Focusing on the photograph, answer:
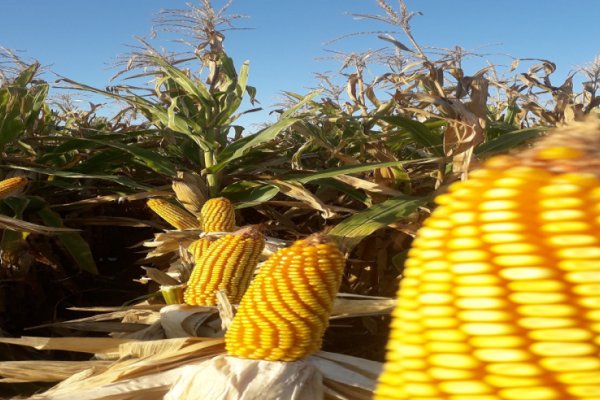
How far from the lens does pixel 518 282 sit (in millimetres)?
703

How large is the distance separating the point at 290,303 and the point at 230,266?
0.78 metres

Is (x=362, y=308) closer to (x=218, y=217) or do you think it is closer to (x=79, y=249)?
(x=218, y=217)

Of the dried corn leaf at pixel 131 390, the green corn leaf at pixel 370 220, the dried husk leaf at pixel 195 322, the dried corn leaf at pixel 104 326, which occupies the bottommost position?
the dried corn leaf at pixel 104 326

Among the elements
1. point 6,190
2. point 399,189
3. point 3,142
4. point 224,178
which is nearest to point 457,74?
point 399,189

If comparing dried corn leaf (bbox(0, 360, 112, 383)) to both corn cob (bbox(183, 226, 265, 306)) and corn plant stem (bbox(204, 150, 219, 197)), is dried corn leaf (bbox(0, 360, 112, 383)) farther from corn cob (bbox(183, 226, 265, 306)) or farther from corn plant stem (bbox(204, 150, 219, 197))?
corn plant stem (bbox(204, 150, 219, 197))

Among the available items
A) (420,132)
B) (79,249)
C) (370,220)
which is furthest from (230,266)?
(79,249)

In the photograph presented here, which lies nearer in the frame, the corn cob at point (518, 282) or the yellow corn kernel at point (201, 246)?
the corn cob at point (518, 282)

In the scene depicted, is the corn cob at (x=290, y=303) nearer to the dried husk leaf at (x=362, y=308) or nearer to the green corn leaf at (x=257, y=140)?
the dried husk leaf at (x=362, y=308)

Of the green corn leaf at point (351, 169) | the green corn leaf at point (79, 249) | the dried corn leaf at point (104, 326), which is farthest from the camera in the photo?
the green corn leaf at point (79, 249)

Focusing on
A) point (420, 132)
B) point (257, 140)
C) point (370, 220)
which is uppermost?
point (257, 140)

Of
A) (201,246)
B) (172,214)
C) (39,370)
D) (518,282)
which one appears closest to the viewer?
(518,282)

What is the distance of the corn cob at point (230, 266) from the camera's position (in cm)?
262

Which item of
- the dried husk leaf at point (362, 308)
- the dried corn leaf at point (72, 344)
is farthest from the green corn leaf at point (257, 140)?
the dried corn leaf at point (72, 344)

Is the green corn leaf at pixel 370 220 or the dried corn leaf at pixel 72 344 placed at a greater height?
the green corn leaf at pixel 370 220
